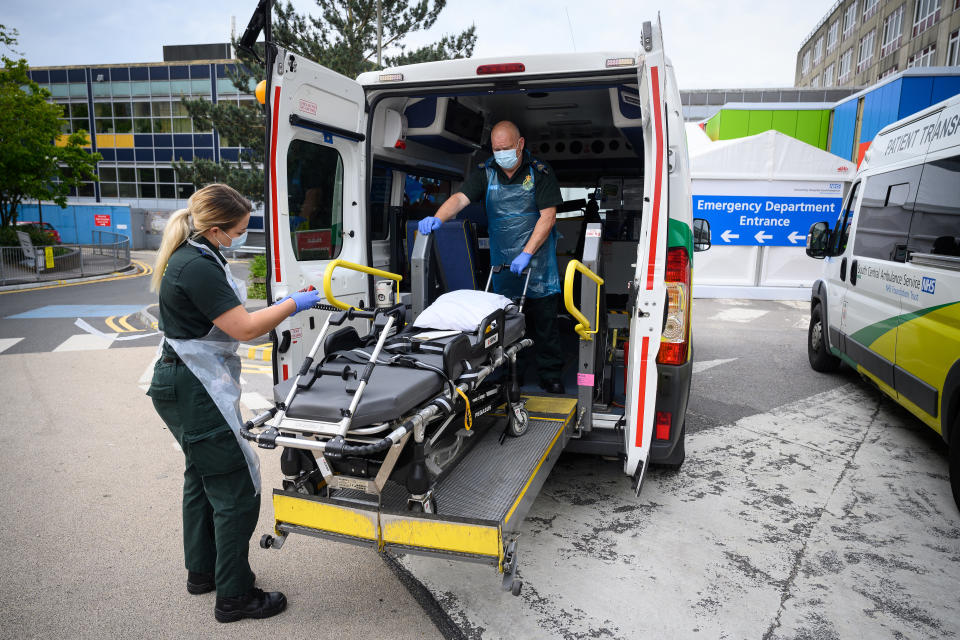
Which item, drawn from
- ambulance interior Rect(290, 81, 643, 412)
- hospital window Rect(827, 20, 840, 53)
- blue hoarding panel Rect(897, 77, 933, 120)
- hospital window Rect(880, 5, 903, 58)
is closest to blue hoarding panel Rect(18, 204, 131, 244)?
ambulance interior Rect(290, 81, 643, 412)

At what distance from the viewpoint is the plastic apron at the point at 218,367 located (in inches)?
102

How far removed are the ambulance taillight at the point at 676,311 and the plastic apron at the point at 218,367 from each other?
218 cm

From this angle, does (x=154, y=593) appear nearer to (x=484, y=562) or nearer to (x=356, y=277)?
(x=484, y=562)

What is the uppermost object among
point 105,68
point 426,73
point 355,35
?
point 105,68

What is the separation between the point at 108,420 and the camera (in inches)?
209

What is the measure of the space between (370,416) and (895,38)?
42439 millimetres

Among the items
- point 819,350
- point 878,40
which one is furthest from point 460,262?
point 878,40

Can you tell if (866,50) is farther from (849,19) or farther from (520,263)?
(520,263)

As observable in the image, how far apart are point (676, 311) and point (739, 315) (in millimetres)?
8532

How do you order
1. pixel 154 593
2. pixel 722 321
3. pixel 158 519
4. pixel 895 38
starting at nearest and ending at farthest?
pixel 154 593 → pixel 158 519 → pixel 722 321 → pixel 895 38

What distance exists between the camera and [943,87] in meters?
12.9

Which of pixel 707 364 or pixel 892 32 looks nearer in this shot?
pixel 707 364

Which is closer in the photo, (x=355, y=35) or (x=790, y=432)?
(x=790, y=432)

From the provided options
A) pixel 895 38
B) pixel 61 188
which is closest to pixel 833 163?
pixel 61 188
